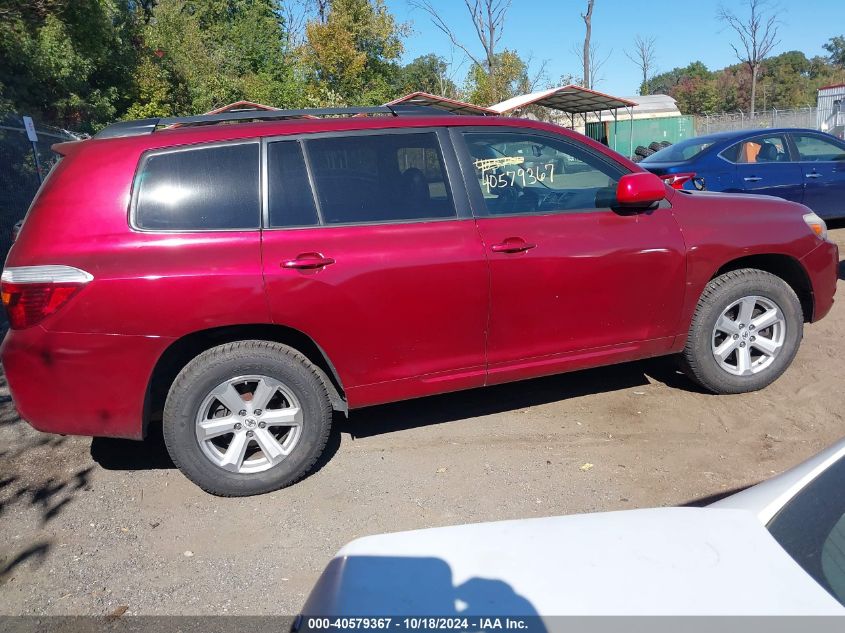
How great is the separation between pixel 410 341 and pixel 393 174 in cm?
95

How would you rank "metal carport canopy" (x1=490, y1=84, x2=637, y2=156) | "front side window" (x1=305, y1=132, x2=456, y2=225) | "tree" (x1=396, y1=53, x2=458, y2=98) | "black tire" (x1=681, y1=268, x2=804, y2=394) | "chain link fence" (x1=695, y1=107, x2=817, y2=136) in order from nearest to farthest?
"front side window" (x1=305, y1=132, x2=456, y2=225) < "black tire" (x1=681, y1=268, x2=804, y2=394) < "metal carport canopy" (x1=490, y1=84, x2=637, y2=156) < "chain link fence" (x1=695, y1=107, x2=817, y2=136) < "tree" (x1=396, y1=53, x2=458, y2=98)

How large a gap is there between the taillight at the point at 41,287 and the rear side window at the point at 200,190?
0.41 m

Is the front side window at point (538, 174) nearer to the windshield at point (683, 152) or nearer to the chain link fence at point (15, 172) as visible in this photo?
the windshield at point (683, 152)

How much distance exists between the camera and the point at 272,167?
12.3 ft

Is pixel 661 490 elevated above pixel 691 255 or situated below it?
below

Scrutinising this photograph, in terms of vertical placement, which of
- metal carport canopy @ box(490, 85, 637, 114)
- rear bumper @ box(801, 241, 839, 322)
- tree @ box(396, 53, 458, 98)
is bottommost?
rear bumper @ box(801, 241, 839, 322)

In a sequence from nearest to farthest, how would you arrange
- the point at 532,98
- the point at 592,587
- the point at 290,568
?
the point at 592,587, the point at 290,568, the point at 532,98

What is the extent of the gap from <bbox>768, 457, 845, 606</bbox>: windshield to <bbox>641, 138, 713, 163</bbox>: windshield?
8807 mm

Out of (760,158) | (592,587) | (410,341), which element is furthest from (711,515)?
(760,158)

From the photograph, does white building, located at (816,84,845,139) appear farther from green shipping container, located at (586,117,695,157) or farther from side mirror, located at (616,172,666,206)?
side mirror, located at (616,172,666,206)

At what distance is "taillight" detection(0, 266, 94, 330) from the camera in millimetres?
3393

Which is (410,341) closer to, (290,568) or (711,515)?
(290,568)

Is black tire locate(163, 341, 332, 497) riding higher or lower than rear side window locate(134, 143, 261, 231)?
lower

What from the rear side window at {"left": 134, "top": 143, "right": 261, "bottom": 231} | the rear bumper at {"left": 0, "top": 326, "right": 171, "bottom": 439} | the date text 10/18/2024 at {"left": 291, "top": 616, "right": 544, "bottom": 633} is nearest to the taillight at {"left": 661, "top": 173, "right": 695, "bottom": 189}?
the rear side window at {"left": 134, "top": 143, "right": 261, "bottom": 231}
